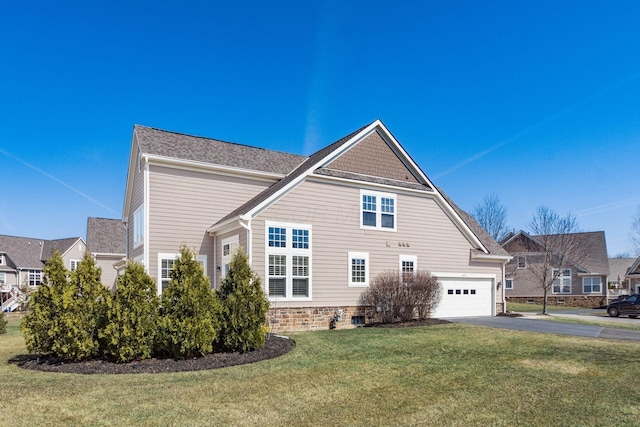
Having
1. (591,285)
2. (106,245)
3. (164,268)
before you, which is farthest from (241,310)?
(591,285)

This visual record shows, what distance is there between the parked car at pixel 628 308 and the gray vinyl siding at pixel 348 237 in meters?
11.3

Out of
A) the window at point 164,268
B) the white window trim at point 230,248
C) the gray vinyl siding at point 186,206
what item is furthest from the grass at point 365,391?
the gray vinyl siding at point 186,206

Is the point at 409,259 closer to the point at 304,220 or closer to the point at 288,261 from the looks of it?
the point at 304,220

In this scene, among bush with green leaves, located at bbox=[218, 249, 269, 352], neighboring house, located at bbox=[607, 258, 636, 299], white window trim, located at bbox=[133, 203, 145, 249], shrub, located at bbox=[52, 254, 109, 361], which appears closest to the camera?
shrub, located at bbox=[52, 254, 109, 361]

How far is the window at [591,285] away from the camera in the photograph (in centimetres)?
3872

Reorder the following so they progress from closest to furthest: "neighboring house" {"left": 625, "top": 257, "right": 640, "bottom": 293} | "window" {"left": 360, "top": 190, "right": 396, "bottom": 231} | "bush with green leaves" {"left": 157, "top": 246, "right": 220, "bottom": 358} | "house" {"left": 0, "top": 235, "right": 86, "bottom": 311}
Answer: "bush with green leaves" {"left": 157, "top": 246, "right": 220, "bottom": 358}, "window" {"left": 360, "top": 190, "right": 396, "bottom": 231}, "neighboring house" {"left": 625, "top": 257, "right": 640, "bottom": 293}, "house" {"left": 0, "top": 235, "right": 86, "bottom": 311}

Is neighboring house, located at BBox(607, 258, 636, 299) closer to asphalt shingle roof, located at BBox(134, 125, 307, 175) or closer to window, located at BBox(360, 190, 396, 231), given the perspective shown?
window, located at BBox(360, 190, 396, 231)

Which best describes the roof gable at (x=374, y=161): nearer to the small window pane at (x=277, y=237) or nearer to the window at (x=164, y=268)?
the small window pane at (x=277, y=237)

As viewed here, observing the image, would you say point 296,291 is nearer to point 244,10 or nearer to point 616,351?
point 616,351

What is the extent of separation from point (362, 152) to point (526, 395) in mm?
12690

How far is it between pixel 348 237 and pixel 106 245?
27.8 metres

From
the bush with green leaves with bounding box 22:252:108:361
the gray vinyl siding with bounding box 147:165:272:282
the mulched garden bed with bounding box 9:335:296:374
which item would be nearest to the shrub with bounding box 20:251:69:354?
the bush with green leaves with bounding box 22:252:108:361

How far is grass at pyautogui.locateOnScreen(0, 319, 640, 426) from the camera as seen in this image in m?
5.91

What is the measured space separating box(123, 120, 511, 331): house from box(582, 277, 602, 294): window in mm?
24357
